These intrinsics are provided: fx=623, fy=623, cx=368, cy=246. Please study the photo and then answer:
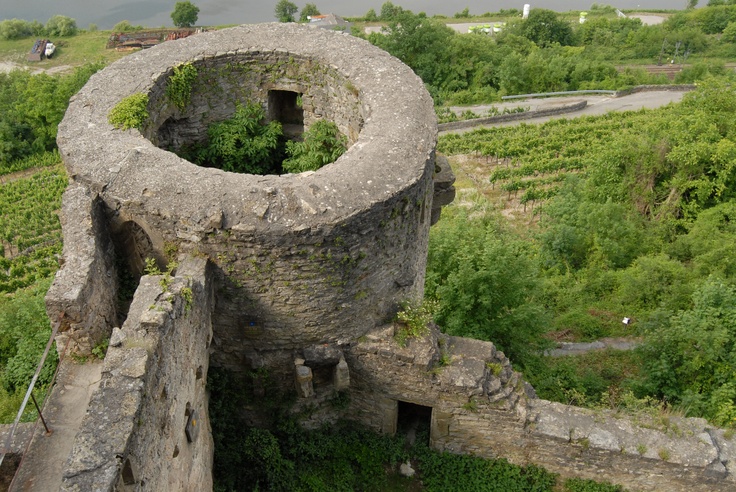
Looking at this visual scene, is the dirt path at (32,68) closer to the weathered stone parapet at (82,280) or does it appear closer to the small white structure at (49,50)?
the small white structure at (49,50)

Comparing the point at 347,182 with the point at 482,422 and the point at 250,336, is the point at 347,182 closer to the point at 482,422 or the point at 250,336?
the point at 250,336

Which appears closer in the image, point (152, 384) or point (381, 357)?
point (152, 384)

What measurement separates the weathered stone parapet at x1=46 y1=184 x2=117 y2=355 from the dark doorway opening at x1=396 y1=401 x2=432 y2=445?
4.35m

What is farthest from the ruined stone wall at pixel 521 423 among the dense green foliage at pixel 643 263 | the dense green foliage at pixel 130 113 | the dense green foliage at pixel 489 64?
the dense green foliage at pixel 489 64

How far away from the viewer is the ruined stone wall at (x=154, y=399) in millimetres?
4789

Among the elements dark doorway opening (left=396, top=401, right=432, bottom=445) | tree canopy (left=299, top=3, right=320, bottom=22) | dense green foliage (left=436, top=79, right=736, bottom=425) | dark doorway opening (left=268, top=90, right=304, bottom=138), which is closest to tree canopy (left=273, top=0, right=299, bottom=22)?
tree canopy (left=299, top=3, right=320, bottom=22)

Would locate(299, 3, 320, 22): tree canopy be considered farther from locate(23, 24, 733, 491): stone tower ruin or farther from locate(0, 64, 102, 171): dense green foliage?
locate(23, 24, 733, 491): stone tower ruin

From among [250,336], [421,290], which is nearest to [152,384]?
[250,336]

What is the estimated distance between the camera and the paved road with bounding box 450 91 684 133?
103 ft

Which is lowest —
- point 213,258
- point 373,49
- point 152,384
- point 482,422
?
point 482,422

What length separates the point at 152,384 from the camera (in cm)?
546

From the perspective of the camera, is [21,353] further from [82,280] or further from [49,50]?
[49,50]

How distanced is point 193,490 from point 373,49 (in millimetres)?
6993

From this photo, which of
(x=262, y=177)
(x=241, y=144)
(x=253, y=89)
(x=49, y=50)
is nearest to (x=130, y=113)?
(x=241, y=144)
